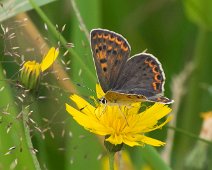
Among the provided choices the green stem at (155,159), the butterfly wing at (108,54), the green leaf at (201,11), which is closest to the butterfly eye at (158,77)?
the butterfly wing at (108,54)

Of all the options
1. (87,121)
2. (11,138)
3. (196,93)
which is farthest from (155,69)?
(196,93)

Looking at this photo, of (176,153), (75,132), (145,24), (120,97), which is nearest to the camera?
(120,97)

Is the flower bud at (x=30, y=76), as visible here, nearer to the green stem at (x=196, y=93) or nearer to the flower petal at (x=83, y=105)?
the flower petal at (x=83, y=105)

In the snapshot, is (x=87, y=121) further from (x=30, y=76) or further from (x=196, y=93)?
(x=196, y=93)

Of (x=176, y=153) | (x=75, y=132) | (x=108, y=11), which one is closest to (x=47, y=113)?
(x=75, y=132)

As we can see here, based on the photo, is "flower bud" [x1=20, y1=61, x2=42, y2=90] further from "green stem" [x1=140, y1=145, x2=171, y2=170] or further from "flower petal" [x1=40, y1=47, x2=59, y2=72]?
"green stem" [x1=140, y1=145, x2=171, y2=170]

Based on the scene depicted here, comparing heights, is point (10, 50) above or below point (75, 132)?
above

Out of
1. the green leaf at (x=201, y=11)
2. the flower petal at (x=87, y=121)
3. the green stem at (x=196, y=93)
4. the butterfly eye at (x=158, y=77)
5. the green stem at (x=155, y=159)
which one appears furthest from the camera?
the green stem at (x=196, y=93)

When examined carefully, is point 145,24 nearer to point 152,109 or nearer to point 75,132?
point 75,132
